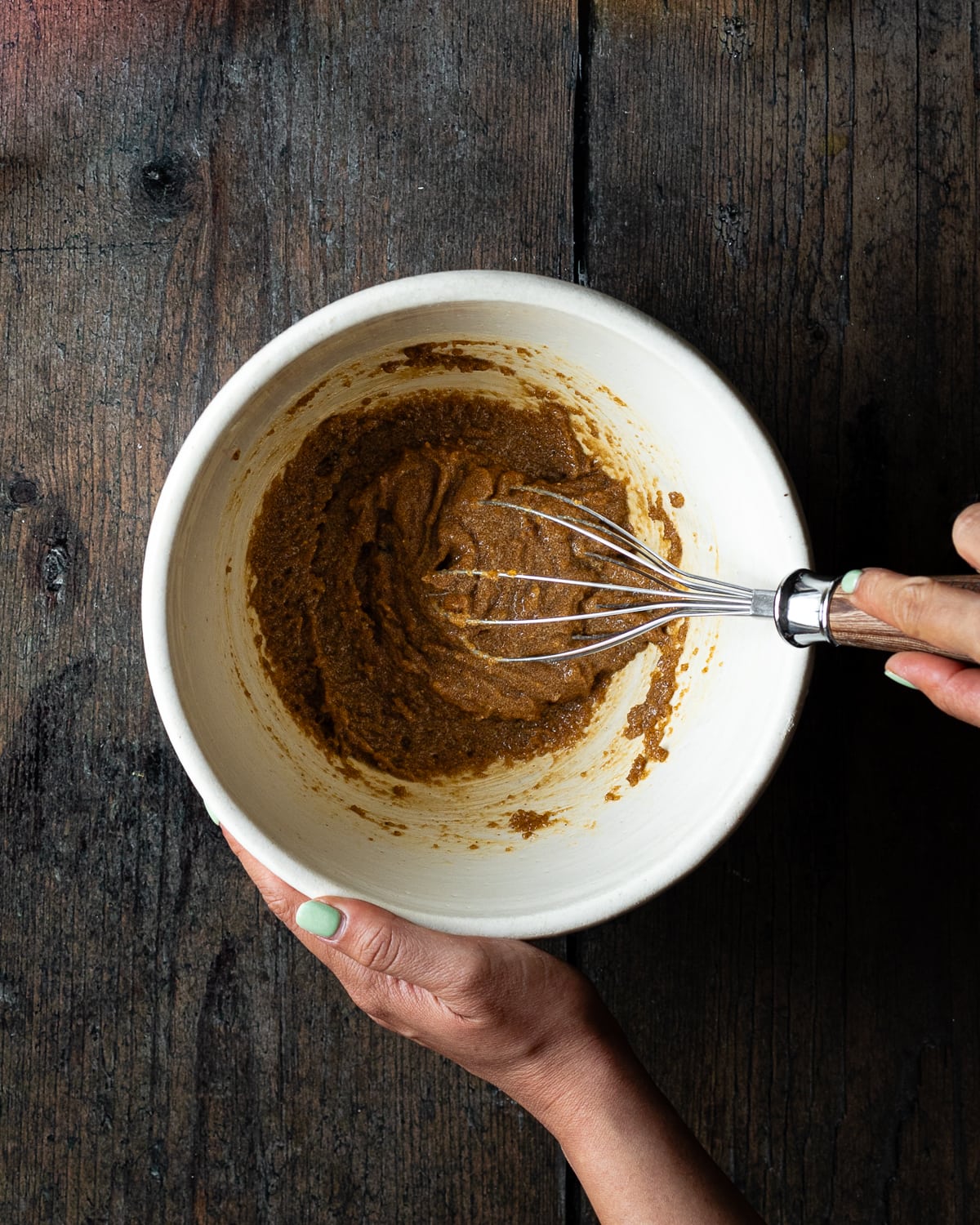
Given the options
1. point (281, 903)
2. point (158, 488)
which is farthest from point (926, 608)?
point (158, 488)

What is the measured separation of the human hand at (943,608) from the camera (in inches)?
25.0

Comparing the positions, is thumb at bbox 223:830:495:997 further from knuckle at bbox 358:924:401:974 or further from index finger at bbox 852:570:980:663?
index finger at bbox 852:570:980:663

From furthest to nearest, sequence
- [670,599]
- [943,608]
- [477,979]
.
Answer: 1. [670,599]
2. [477,979]
3. [943,608]

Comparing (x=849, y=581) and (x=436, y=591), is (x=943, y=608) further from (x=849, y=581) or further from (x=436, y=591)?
(x=436, y=591)

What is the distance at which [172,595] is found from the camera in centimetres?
76

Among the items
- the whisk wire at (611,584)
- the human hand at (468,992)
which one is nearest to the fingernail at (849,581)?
the whisk wire at (611,584)

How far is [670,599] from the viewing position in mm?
900

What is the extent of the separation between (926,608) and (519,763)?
0.43m

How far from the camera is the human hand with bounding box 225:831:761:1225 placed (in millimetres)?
785

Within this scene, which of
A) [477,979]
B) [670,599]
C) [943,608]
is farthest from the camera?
[670,599]

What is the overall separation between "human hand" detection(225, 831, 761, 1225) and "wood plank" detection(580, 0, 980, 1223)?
183 millimetres

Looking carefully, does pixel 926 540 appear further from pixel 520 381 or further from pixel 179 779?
pixel 179 779

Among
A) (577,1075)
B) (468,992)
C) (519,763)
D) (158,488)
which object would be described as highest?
(158,488)

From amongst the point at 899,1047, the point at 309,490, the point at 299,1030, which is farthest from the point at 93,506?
the point at 899,1047
